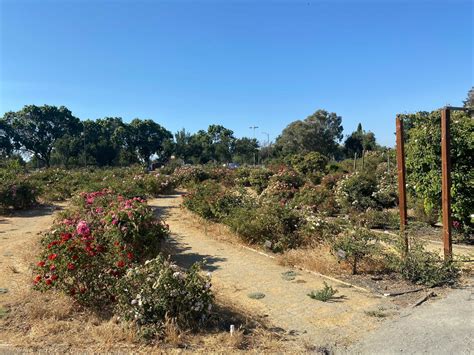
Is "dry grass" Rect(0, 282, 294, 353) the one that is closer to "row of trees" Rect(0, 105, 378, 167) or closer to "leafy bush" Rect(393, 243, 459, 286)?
"leafy bush" Rect(393, 243, 459, 286)

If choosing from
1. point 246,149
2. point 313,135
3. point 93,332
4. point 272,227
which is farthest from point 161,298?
point 246,149

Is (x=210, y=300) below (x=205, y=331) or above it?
above

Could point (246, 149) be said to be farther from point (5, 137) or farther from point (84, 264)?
point (84, 264)

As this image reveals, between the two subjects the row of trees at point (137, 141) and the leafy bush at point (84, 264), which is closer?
the leafy bush at point (84, 264)

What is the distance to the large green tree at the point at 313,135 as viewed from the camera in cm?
4988

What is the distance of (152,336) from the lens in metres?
3.30

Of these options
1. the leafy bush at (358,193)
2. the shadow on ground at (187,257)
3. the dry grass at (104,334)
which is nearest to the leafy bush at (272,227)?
the shadow on ground at (187,257)

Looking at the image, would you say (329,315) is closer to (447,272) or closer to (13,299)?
(447,272)

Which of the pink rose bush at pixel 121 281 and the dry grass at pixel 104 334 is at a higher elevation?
the pink rose bush at pixel 121 281

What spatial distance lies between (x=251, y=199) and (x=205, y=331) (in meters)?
5.72

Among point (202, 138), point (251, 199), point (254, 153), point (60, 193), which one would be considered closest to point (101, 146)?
point (202, 138)

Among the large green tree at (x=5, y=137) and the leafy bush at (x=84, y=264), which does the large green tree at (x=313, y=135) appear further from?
the leafy bush at (x=84, y=264)

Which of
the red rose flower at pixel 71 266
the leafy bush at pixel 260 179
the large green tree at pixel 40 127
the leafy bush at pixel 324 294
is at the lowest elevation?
the leafy bush at pixel 324 294

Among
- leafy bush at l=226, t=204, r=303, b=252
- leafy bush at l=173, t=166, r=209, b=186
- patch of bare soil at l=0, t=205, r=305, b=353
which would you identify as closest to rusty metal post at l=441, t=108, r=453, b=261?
leafy bush at l=226, t=204, r=303, b=252
